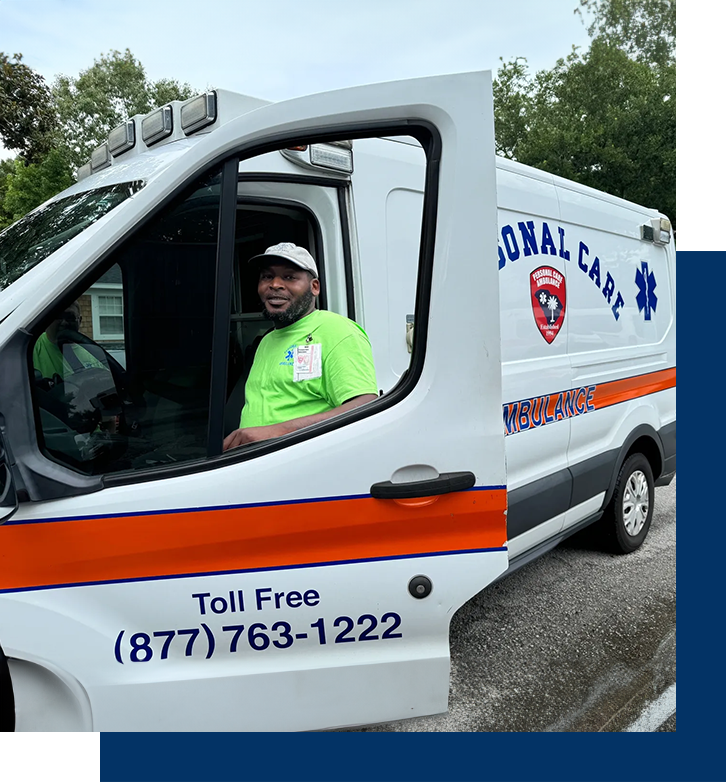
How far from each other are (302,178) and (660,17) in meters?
18.6

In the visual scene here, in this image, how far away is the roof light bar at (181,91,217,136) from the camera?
81.7 inches

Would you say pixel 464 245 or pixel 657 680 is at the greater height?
pixel 464 245

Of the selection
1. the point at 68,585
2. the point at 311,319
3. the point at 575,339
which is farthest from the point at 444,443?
the point at 575,339

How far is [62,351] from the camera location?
162 centimetres

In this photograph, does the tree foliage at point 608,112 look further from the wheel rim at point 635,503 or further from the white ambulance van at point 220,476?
the white ambulance van at point 220,476

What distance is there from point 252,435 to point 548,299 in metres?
2.18

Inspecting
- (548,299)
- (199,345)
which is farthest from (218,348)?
(548,299)

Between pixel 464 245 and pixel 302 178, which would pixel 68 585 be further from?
pixel 302 178

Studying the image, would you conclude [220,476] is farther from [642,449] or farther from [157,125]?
[642,449]

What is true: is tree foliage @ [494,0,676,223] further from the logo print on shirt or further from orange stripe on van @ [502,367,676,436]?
the logo print on shirt

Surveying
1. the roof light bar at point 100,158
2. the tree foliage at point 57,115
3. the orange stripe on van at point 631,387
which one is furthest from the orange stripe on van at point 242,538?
the tree foliage at point 57,115

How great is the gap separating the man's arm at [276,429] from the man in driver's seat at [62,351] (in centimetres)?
43

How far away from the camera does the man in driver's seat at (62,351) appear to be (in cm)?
156

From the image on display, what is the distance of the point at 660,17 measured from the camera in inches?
663
